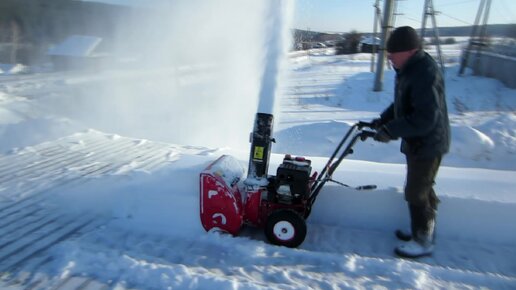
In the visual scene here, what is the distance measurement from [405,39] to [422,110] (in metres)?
0.56

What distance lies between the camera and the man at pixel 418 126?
305 centimetres

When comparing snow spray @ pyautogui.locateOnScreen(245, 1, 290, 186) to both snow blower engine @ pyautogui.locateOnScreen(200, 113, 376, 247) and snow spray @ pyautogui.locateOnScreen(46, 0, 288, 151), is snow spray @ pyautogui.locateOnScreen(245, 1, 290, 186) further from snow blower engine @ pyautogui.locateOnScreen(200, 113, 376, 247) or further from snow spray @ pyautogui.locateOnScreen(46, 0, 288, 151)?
snow spray @ pyautogui.locateOnScreen(46, 0, 288, 151)

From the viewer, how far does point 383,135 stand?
322 cm

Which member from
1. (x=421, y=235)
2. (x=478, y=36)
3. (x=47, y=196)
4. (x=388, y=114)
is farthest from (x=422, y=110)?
(x=478, y=36)

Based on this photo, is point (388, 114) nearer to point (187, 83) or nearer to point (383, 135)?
point (383, 135)

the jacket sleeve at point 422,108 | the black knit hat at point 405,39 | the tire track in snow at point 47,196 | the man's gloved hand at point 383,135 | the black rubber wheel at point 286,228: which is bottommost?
the tire track in snow at point 47,196

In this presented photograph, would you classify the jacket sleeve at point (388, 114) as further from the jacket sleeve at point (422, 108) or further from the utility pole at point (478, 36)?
the utility pole at point (478, 36)

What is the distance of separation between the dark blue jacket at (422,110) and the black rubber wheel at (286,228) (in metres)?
1.03

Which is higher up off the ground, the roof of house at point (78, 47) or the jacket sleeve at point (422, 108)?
the jacket sleeve at point (422, 108)

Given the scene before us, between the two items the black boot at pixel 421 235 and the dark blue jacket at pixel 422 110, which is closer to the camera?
the dark blue jacket at pixel 422 110

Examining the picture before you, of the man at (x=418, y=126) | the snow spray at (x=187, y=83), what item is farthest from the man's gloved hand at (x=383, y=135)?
the snow spray at (x=187, y=83)

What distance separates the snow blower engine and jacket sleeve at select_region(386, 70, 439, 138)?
1.10 ft

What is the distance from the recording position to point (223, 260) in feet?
10.4

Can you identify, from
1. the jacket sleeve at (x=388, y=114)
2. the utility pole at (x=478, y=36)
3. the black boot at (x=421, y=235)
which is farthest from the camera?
the utility pole at (x=478, y=36)
